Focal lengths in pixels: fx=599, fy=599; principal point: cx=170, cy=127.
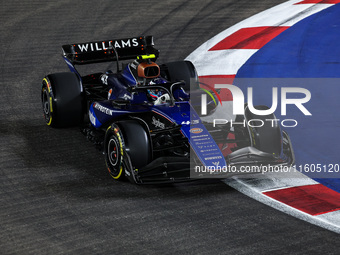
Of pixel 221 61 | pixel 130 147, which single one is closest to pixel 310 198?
pixel 130 147

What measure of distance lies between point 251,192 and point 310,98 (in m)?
3.72

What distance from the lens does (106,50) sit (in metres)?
9.89

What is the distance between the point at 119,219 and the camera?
6473 mm

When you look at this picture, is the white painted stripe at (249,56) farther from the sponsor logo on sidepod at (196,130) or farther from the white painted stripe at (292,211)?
the sponsor logo on sidepod at (196,130)

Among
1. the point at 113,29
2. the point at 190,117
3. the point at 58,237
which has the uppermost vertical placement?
the point at 113,29

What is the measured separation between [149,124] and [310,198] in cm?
228

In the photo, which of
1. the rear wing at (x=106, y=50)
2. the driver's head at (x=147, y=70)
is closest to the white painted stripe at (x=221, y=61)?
the rear wing at (x=106, y=50)

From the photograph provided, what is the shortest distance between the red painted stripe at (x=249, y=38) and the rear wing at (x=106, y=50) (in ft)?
10.3

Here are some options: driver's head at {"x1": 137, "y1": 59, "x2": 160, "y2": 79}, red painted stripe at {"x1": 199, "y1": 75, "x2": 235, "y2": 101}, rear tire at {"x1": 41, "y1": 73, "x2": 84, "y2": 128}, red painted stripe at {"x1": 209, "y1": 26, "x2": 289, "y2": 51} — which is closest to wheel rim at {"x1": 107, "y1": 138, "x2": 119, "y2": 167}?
driver's head at {"x1": 137, "y1": 59, "x2": 160, "y2": 79}

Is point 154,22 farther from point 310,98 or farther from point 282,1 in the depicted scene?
point 310,98

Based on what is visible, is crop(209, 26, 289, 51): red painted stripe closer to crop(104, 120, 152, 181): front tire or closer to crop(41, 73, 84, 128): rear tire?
crop(41, 73, 84, 128): rear tire

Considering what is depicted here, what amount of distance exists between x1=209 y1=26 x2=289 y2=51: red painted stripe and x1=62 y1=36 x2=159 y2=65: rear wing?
3.12m

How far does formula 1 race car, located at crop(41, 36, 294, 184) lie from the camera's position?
7.11 meters

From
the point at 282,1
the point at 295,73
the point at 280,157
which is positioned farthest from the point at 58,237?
the point at 282,1
